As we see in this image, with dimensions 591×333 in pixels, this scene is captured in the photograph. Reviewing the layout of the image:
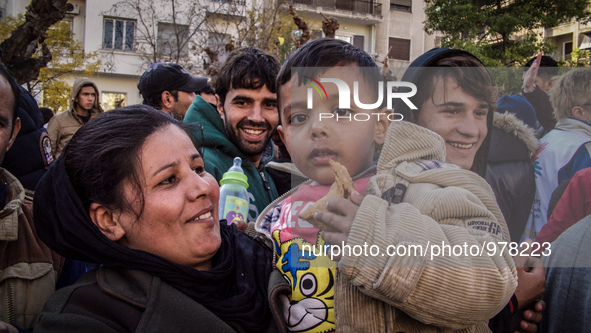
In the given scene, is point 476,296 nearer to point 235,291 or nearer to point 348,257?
point 348,257

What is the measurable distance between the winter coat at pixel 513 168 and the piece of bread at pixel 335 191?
480 millimetres

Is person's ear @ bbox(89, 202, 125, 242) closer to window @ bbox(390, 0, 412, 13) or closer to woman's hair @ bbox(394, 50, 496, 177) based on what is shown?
woman's hair @ bbox(394, 50, 496, 177)

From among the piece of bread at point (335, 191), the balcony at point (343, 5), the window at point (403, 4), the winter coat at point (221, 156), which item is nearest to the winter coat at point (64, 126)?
the winter coat at point (221, 156)

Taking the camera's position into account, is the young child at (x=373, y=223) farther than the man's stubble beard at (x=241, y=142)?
No

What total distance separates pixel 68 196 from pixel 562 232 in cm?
171

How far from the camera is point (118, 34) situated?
20750 millimetres

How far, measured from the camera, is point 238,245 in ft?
5.46

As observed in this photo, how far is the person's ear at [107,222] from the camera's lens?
4.82ft

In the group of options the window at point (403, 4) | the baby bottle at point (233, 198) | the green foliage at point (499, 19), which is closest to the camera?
the baby bottle at point (233, 198)

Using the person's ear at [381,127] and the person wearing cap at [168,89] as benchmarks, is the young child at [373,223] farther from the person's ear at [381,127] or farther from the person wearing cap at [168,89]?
the person wearing cap at [168,89]

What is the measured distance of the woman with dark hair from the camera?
1360mm

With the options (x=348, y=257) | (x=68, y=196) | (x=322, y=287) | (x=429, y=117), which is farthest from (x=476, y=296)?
(x=68, y=196)

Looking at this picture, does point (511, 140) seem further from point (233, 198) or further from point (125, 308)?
point (125, 308)

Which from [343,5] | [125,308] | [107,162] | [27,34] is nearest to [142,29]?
[343,5]
